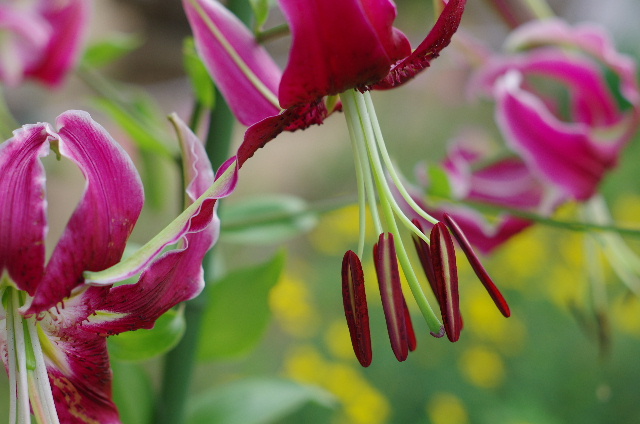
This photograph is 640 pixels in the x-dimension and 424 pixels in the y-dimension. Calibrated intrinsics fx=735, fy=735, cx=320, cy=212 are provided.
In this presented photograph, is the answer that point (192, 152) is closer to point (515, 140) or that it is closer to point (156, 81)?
point (515, 140)

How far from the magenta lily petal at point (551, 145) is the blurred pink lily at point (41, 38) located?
12.7 inches

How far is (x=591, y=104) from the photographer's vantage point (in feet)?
1.88

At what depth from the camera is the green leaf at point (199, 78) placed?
405 millimetres

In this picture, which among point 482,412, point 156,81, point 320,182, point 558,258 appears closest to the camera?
point 482,412

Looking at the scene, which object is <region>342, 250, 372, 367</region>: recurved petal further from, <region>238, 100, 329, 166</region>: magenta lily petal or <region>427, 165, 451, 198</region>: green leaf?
<region>427, 165, 451, 198</region>: green leaf

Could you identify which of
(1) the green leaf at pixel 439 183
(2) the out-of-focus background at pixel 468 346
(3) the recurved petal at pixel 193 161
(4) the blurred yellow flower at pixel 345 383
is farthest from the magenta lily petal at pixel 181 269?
(4) the blurred yellow flower at pixel 345 383

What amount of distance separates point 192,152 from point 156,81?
3.23 m

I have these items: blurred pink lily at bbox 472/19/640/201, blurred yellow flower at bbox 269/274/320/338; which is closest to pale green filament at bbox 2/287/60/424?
blurred pink lily at bbox 472/19/640/201

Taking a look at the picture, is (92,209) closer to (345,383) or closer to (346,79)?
(346,79)

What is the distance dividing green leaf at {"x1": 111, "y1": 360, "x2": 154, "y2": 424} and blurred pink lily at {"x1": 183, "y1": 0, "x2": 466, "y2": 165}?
0.22 m

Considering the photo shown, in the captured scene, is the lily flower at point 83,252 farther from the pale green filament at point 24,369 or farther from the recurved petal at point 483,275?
the recurved petal at point 483,275

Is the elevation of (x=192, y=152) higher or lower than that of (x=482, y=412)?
higher

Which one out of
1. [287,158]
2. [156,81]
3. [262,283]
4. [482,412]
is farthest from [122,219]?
[156,81]

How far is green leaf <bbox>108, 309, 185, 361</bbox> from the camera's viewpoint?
349 millimetres
